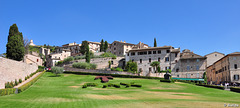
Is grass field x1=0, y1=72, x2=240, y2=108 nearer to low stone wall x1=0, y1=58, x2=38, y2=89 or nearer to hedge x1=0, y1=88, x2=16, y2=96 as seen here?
hedge x1=0, y1=88, x2=16, y2=96

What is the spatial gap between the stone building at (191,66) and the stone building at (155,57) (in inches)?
61.9

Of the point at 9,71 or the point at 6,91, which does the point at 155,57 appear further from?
the point at 6,91

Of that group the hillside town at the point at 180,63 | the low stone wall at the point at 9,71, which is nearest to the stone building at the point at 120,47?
the hillside town at the point at 180,63

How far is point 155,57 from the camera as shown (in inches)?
3191

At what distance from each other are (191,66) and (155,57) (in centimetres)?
1344

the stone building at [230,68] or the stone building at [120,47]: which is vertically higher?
the stone building at [120,47]

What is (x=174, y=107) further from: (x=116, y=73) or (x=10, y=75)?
(x=116, y=73)

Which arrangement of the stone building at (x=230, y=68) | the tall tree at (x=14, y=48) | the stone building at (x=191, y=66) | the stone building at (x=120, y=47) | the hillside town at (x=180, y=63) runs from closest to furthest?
1. the tall tree at (x=14, y=48)
2. the stone building at (x=230, y=68)
3. the hillside town at (x=180, y=63)
4. the stone building at (x=191, y=66)
5. the stone building at (x=120, y=47)

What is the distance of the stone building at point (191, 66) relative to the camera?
74.1m

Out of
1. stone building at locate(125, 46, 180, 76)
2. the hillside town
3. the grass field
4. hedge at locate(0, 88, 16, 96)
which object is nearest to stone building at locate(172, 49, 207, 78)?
the hillside town

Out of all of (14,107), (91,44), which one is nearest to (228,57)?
(14,107)

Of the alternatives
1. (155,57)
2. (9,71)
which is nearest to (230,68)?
(155,57)

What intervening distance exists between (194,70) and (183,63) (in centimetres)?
451

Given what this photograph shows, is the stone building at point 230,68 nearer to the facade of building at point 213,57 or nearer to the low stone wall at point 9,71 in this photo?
the facade of building at point 213,57
